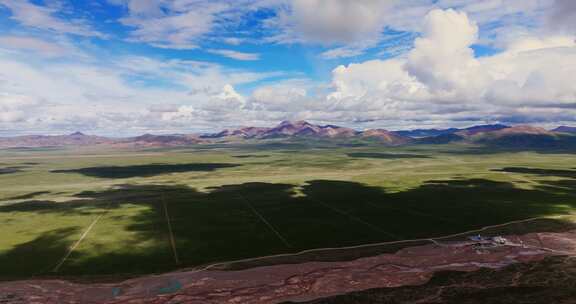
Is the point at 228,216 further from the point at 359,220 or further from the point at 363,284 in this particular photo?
the point at 363,284

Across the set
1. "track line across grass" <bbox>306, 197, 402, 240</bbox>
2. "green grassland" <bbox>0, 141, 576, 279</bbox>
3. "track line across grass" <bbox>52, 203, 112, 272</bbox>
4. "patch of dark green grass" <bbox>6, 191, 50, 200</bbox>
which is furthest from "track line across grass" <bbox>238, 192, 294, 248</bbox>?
"patch of dark green grass" <bbox>6, 191, 50, 200</bbox>

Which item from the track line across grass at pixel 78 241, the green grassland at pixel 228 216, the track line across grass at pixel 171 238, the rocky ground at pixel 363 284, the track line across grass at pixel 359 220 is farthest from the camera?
the track line across grass at pixel 359 220

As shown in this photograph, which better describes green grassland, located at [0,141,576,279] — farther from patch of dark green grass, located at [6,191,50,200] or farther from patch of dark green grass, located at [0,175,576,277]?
patch of dark green grass, located at [6,191,50,200]

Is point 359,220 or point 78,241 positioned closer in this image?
point 78,241

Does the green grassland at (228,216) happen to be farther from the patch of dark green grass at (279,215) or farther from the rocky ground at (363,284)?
the rocky ground at (363,284)

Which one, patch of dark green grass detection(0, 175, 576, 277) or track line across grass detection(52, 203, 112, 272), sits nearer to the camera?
track line across grass detection(52, 203, 112, 272)

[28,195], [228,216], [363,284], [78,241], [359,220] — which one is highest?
[28,195]

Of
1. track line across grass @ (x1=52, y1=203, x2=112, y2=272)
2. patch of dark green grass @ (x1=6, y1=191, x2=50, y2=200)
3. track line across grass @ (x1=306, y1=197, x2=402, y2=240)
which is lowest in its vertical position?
track line across grass @ (x1=306, y1=197, x2=402, y2=240)

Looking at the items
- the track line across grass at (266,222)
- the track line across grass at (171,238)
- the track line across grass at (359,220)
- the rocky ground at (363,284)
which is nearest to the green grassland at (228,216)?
the track line across grass at (359,220)

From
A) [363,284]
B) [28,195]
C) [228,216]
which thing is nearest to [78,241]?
[228,216]
